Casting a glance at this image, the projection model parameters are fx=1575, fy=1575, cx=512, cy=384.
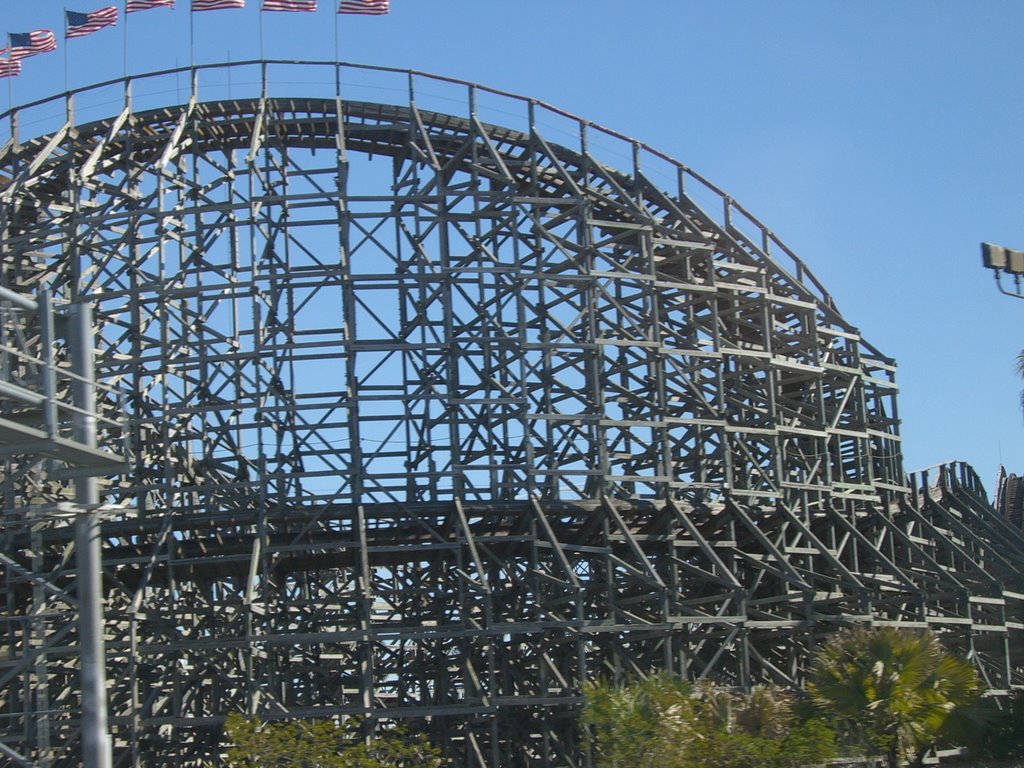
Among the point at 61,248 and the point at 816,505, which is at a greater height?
the point at 61,248

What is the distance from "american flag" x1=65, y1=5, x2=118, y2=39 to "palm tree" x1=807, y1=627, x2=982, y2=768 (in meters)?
21.7

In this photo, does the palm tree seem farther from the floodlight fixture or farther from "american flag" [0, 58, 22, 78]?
"american flag" [0, 58, 22, 78]

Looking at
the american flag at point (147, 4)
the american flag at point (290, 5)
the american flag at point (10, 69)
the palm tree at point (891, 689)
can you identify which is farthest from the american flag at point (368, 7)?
the palm tree at point (891, 689)

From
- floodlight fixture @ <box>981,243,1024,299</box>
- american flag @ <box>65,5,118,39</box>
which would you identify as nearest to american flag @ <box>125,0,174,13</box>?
american flag @ <box>65,5,118,39</box>

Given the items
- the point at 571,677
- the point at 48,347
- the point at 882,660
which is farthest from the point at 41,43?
the point at 882,660

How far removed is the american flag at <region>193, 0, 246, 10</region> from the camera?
3412 cm

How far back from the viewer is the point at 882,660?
23.3 metres

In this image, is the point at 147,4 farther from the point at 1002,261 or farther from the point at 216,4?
the point at 1002,261

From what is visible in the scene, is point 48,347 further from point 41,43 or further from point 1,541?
point 41,43

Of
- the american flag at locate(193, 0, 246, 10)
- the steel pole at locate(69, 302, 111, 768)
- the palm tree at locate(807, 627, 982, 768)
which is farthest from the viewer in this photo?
the american flag at locate(193, 0, 246, 10)

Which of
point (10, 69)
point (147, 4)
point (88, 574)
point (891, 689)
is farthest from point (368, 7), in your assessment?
point (88, 574)

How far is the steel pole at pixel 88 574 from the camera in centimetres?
1602

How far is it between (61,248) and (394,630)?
13638mm

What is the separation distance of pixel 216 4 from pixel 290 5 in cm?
160
